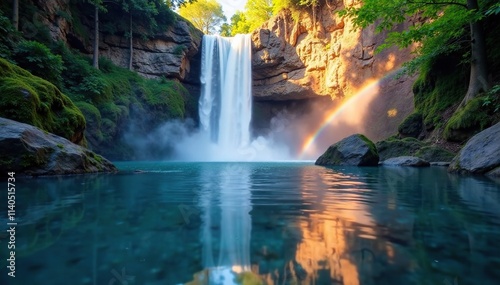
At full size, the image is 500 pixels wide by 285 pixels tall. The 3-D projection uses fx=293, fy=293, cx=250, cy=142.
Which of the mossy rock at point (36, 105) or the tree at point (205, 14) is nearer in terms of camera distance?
the mossy rock at point (36, 105)

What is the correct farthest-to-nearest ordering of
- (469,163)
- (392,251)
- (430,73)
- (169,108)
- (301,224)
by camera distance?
(169,108) < (430,73) < (469,163) < (301,224) < (392,251)

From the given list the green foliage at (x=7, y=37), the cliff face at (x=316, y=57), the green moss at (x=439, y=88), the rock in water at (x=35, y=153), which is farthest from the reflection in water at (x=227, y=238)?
the cliff face at (x=316, y=57)

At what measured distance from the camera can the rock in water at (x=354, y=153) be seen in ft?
35.1

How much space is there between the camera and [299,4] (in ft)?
79.9

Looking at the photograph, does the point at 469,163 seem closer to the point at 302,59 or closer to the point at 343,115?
the point at 343,115

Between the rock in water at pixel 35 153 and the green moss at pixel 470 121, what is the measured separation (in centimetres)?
1103

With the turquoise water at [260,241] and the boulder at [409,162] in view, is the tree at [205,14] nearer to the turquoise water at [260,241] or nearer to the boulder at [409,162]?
the boulder at [409,162]

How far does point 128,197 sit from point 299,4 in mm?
24774

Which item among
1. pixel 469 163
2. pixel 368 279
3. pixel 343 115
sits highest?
pixel 343 115

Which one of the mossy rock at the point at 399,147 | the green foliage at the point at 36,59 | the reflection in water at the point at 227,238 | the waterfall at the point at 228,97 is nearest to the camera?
the reflection in water at the point at 227,238

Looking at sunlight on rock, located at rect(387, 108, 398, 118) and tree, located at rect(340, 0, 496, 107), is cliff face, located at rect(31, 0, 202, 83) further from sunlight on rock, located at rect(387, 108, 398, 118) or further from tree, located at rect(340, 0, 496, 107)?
tree, located at rect(340, 0, 496, 107)

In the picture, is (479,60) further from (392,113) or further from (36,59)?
(36,59)

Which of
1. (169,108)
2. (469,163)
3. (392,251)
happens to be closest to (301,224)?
(392,251)

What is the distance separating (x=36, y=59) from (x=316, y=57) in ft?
63.6
